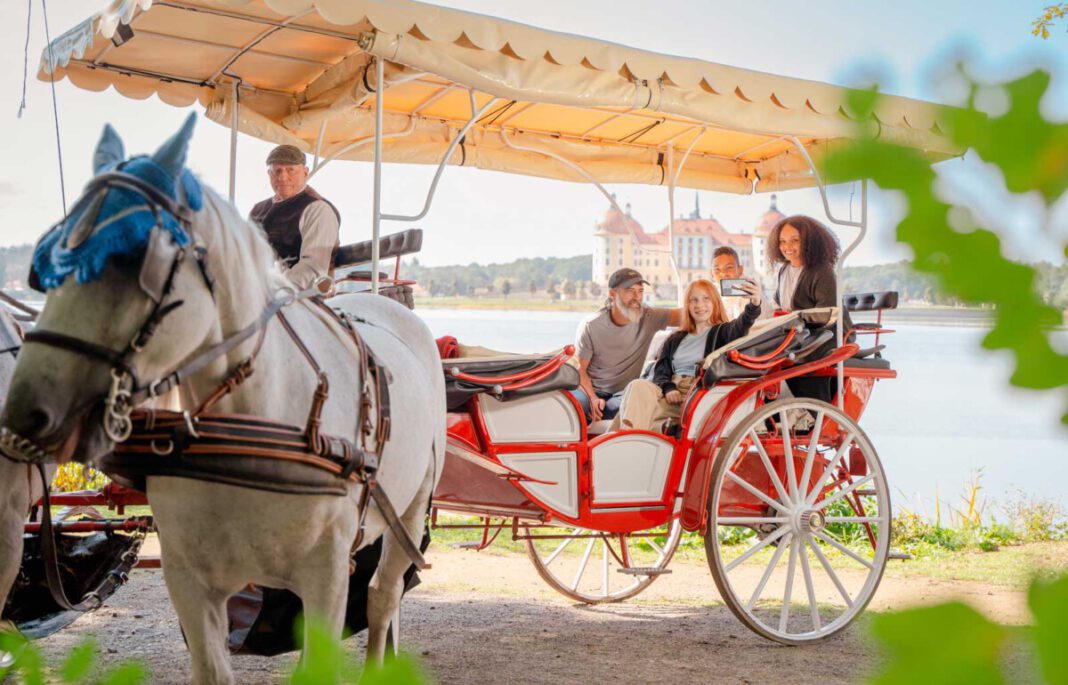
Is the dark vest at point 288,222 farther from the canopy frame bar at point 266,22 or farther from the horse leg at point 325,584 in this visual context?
the horse leg at point 325,584

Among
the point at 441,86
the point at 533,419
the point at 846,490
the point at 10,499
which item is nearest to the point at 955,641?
the point at 10,499

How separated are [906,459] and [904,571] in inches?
490

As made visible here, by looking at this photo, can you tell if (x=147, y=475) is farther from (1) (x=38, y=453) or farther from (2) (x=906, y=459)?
(2) (x=906, y=459)

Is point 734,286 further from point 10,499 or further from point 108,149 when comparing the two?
point 108,149

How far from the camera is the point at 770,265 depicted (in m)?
6.27

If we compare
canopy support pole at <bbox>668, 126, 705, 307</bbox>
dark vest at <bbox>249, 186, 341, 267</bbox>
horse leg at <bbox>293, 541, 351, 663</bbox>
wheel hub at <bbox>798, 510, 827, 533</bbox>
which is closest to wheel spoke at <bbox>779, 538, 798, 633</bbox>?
wheel hub at <bbox>798, 510, 827, 533</bbox>

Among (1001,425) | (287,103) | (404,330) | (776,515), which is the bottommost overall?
(1001,425)

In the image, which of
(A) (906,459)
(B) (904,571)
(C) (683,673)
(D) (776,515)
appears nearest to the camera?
(C) (683,673)

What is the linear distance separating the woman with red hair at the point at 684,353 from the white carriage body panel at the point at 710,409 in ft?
0.54

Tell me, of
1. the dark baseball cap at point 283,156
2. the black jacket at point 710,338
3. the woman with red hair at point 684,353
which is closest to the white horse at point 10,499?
the dark baseball cap at point 283,156

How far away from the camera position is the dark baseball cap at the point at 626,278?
20.6 feet

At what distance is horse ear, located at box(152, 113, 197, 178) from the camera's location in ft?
7.45

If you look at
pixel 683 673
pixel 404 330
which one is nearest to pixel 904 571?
pixel 683 673

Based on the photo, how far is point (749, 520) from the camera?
5.32 metres
